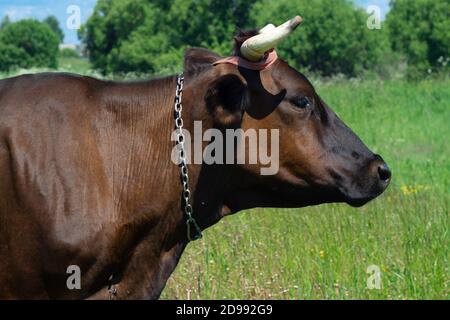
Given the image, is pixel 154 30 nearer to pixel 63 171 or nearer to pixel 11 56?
pixel 11 56

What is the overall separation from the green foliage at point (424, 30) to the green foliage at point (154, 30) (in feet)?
44.5

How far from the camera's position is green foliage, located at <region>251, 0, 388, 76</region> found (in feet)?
188

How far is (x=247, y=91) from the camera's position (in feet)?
13.5

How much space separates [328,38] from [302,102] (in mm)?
55023

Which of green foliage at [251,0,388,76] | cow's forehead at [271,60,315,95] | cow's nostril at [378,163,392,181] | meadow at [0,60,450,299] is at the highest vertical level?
green foliage at [251,0,388,76]

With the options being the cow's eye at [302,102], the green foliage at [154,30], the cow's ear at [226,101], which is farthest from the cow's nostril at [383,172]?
the green foliage at [154,30]

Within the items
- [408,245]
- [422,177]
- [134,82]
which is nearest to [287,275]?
[408,245]

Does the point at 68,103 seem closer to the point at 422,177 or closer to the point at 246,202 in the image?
the point at 246,202

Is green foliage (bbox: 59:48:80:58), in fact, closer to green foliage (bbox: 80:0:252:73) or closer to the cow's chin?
green foliage (bbox: 80:0:252:73)

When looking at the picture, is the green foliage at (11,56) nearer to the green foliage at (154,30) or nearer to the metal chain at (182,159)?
the green foliage at (154,30)

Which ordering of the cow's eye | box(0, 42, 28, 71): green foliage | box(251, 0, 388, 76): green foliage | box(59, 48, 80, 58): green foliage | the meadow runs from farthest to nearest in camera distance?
box(59, 48, 80, 58): green foliage → box(0, 42, 28, 71): green foliage → box(251, 0, 388, 76): green foliage → the meadow → the cow's eye

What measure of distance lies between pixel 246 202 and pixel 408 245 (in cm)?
279

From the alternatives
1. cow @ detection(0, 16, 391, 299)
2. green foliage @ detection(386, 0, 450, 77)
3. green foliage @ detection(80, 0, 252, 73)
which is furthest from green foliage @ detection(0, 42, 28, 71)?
cow @ detection(0, 16, 391, 299)

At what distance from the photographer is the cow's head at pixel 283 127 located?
13.5ft
